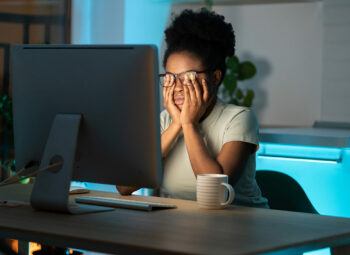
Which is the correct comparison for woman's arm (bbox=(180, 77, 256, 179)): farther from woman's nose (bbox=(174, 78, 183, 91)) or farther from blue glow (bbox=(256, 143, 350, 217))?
blue glow (bbox=(256, 143, 350, 217))

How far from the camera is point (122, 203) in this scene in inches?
90.0

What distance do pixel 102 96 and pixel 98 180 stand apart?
248 mm

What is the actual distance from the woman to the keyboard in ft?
0.52

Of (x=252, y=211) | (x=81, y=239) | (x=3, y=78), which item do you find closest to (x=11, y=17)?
(x=3, y=78)

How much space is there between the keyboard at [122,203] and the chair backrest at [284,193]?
71 centimetres

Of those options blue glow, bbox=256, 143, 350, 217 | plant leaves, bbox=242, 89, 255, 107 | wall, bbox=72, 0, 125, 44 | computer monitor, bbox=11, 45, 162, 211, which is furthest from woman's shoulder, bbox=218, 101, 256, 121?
wall, bbox=72, 0, 125, 44

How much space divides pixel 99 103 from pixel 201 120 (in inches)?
26.4

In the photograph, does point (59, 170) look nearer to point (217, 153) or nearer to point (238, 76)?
point (217, 153)

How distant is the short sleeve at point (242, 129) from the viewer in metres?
2.50

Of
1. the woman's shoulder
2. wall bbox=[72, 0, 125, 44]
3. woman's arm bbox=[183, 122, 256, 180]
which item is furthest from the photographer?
wall bbox=[72, 0, 125, 44]

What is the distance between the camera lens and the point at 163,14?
15.7ft

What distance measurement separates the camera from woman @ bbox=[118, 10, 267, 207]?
249 cm

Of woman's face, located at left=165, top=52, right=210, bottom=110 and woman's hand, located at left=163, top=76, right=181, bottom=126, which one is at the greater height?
woman's face, located at left=165, top=52, right=210, bottom=110

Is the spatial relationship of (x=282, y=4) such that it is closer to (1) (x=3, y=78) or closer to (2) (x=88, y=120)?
(1) (x=3, y=78)
